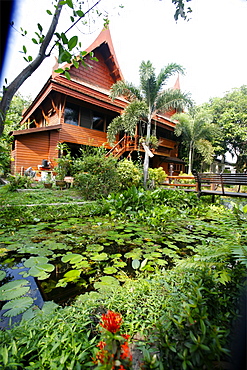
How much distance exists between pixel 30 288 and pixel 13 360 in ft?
2.81

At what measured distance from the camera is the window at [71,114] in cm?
1158

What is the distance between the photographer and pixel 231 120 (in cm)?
1925

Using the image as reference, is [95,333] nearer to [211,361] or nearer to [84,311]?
[84,311]

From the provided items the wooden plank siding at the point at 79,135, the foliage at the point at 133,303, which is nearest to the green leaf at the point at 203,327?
the foliage at the point at 133,303

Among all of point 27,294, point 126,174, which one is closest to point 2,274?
point 27,294

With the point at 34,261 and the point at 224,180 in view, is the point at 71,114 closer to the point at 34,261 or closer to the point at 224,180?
the point at 224,180

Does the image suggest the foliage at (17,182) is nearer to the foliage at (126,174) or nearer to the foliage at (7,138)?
the foliage at (7,138)

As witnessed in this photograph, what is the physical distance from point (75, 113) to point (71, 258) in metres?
11.7

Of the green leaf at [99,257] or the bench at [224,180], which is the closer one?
the green leaf at [99,257]

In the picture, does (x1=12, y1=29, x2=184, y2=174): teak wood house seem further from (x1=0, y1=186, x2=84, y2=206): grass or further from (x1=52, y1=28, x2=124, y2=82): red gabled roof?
(x1=0, y1=186, x2=84, y2=206): grass

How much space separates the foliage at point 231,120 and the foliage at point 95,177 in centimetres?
1719

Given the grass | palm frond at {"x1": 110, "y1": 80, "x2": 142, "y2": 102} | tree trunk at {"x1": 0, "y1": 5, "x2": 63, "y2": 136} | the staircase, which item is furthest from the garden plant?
the staircase

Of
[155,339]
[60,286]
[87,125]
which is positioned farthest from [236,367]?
[87,125]

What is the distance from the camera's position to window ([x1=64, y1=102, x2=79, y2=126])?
11.6m
